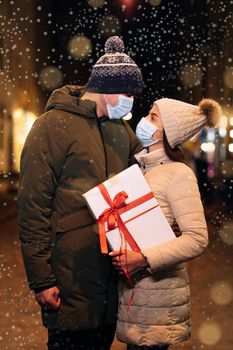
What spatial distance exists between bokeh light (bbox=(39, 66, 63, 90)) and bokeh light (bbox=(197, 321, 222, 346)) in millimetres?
46754

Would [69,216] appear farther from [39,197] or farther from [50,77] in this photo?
[50,77]

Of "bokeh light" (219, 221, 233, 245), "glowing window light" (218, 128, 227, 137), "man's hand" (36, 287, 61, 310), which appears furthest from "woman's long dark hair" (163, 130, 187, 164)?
"glowing window light" (218, 128, 227, 137)

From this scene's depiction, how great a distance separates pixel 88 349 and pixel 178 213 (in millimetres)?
919

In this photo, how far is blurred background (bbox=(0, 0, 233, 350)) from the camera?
2495 centimetres

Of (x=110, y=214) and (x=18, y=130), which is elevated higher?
(x=110, y=214)

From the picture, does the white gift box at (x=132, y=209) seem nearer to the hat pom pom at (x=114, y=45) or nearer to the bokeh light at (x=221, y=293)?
the hat pom pom at (x=114, y=45)

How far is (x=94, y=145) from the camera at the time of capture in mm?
3596

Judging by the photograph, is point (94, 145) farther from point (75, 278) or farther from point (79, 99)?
point (75, 278)

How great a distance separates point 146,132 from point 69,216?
25.3 inches

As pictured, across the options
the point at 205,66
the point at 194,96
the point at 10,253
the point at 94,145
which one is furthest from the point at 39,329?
the point at 194,96

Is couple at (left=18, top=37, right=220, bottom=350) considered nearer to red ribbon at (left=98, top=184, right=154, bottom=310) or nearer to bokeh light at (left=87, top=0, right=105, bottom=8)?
red ribbon at (left=98, top=184, right=154, bottom=310)

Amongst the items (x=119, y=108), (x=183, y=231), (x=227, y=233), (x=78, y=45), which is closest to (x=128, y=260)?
(x=183, y=231)

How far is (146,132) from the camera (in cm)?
365

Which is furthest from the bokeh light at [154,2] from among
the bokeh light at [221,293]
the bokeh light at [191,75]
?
the bokeh light at [221,293]
